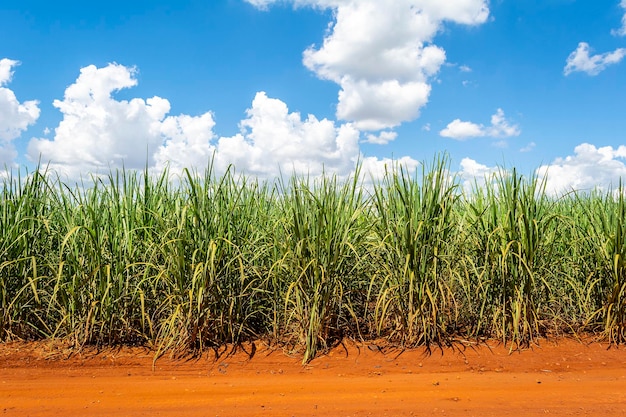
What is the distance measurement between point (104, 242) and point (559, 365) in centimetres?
331

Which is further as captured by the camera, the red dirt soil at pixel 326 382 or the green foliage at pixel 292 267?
the green foliage at pixel 292 267

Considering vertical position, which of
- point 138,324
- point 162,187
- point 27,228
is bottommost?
point 138,324

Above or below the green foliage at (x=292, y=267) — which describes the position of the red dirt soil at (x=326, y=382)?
below

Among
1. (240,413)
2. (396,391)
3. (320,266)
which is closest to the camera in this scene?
(240,413)

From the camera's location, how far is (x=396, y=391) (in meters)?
2.95

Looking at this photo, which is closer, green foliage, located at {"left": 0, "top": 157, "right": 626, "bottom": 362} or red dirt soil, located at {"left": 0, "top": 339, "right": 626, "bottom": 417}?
red dirt soil, located at {"left": 0, "top": 339, "right": 626, "bottom": 417}

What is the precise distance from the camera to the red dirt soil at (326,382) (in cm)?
272

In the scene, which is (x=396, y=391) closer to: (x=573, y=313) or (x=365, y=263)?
(x=365, y=263)

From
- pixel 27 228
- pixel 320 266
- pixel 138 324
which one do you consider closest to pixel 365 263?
pixel 320 266

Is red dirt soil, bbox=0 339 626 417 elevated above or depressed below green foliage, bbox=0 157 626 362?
below

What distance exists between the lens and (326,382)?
311cm

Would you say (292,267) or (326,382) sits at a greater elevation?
(292,267)

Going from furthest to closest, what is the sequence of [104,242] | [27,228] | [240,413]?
[27,228]
[104,242]
[240,413]

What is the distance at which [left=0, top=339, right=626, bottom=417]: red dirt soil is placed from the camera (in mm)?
2719
